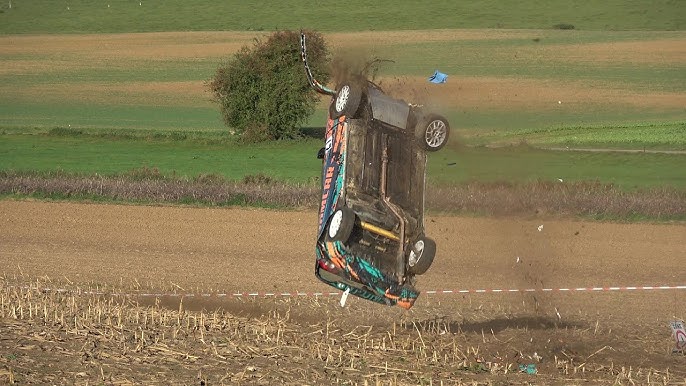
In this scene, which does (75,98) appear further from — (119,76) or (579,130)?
(579,130)

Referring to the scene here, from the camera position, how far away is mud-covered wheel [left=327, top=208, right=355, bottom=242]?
13031 mm

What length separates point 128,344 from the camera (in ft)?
46.1

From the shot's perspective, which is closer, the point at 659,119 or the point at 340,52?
the point at 340,52

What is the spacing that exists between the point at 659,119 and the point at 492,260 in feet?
111

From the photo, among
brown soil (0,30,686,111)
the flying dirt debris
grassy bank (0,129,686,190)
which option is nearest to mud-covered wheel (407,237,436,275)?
the flying dirt debris

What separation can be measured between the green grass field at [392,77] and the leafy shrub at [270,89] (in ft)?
3.95

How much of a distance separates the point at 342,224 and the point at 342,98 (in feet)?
4.82

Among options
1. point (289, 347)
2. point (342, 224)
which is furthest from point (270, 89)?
point (342, 224)

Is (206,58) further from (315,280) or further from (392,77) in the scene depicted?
(392,77)

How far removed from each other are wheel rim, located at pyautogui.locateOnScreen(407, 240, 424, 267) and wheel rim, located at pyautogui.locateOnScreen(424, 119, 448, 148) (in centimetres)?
110

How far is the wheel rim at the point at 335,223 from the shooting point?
43.0 feet

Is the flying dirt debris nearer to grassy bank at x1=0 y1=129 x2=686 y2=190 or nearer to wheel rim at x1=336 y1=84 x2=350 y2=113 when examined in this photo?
wheel rim at x1=336 y1=84 x2=350 y2=113

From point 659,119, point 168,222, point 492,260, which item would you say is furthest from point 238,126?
point 492,260

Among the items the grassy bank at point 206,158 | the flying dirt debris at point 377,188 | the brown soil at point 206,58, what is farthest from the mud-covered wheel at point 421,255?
the brown soil at point 206,58
